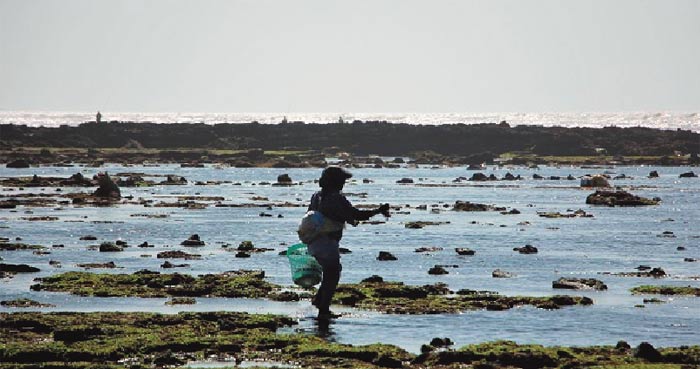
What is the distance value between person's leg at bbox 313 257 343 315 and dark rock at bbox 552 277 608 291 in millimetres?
11669

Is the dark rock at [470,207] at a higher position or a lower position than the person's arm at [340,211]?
lower

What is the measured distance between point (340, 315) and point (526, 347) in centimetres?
700

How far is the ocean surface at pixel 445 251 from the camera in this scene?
1199 inches

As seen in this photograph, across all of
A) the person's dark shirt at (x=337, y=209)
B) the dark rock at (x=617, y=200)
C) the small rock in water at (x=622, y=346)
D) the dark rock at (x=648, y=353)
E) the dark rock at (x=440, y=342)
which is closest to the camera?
the dark rock at (x=648, y=353)

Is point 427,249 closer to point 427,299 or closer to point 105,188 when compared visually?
point 427,299

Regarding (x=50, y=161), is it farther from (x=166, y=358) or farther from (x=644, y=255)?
(x=166, y=358)

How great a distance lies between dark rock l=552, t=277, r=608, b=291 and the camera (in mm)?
39938

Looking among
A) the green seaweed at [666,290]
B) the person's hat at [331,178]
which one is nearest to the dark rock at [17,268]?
the person's hat at [331,178]

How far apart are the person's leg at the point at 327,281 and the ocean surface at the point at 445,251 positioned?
675 millimetres

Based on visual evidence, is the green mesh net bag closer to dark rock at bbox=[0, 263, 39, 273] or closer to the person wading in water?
the person wading in water

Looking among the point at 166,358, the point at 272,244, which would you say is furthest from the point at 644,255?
the point at 166,358

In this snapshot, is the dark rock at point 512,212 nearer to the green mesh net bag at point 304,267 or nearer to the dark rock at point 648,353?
the green mesh net bag at point 304,267

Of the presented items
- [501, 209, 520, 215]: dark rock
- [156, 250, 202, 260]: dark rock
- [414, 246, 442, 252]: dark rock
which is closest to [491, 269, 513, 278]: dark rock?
[414, 246, 442, 252]: dark rock

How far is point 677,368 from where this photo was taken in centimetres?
2397
